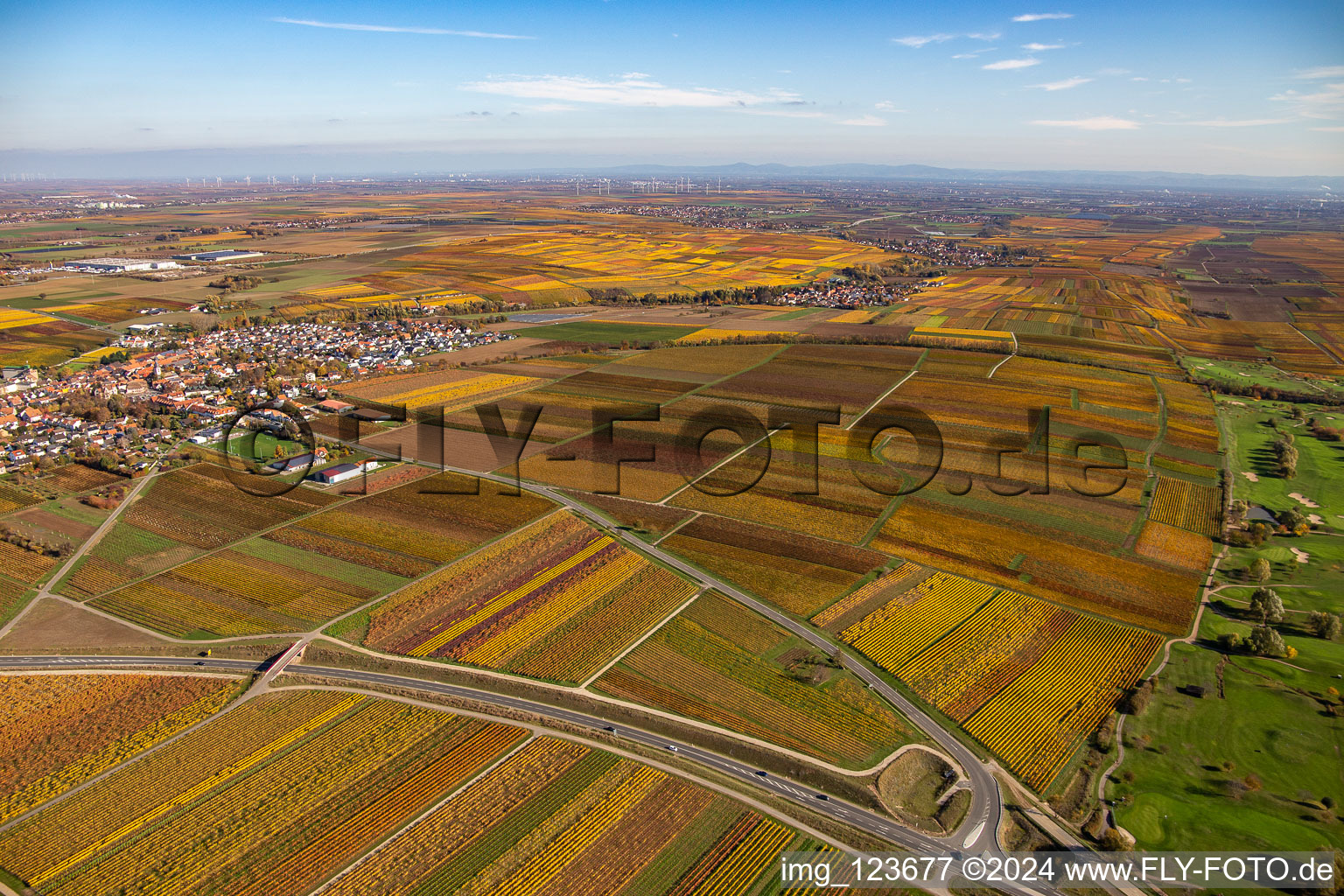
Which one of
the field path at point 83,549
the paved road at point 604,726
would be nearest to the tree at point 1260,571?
the paved road at point 604,726

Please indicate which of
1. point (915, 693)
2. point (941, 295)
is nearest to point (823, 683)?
point (915, 693)

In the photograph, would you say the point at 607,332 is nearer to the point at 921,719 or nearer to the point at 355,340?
the point at 355,340

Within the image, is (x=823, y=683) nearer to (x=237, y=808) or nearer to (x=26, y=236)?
(x=237, y=808)

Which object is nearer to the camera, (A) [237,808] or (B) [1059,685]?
(A) [237,808]

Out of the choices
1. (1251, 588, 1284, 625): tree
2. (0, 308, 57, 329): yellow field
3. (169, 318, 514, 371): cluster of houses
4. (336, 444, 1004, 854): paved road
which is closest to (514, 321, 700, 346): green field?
(169, 318, 514, 371): cluster of houses

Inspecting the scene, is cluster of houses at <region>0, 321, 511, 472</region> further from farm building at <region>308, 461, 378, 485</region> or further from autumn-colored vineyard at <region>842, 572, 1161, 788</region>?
autumn-colored vineyard at <region>842, 572, 1161, 788</region>

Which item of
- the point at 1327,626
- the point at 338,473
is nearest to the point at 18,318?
the point at 338,473
